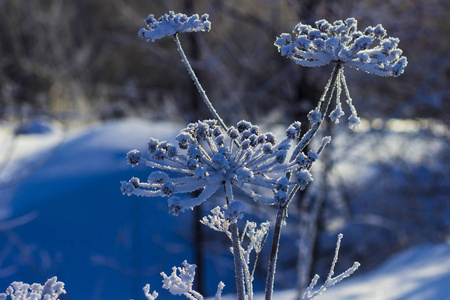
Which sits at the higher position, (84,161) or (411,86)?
(411,86)

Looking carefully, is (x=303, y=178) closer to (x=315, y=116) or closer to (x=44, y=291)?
(x=315, y=116)

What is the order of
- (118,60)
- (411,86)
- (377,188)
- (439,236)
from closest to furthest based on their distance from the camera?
(439,236) → (377,188) → (411,86) → (118,60)

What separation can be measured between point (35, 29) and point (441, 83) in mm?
13296

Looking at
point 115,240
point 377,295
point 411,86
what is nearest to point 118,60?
point 411,86

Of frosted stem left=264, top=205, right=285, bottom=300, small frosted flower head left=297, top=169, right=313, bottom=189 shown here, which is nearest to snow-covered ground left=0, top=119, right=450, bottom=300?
frosted stem left=264, top=205, right=285, bottom=300

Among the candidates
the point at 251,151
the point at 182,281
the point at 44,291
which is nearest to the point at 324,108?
the point at 251,151

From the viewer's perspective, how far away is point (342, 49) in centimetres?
87

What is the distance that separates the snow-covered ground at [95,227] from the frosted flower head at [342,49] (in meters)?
3.64

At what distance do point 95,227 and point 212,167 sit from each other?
486cm

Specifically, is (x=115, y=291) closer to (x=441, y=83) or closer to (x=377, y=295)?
(x=377, y=295)

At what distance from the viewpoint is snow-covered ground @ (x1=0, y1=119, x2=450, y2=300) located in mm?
4893

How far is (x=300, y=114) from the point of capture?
4254 mm

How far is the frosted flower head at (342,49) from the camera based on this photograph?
2.83 ft

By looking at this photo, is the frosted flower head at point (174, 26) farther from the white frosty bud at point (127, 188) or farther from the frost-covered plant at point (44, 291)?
the frost-covered plant at point (44, 291)
